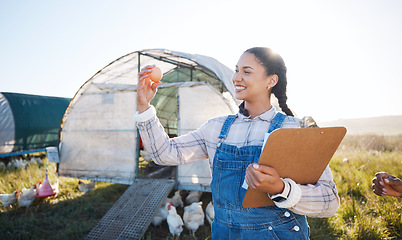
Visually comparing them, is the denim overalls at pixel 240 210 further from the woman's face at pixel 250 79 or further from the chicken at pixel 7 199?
the chicken at pixel 7 199

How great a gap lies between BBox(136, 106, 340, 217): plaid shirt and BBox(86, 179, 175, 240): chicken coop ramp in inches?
115

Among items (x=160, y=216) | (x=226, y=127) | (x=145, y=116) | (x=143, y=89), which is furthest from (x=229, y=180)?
(x=160, y=216)

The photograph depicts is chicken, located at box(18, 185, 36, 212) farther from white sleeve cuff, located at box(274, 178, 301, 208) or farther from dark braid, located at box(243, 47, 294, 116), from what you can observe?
white sleeve cuff, located at box(274, 178, 301, 208)

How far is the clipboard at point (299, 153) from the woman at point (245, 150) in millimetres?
64

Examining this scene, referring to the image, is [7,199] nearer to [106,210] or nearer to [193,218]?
[106,210]

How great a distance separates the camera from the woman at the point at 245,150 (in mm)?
1346

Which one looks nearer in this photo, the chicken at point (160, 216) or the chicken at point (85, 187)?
the chicken at point (160, 216)

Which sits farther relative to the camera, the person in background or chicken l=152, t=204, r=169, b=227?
chicken l=152, t=204, r=169, b=227

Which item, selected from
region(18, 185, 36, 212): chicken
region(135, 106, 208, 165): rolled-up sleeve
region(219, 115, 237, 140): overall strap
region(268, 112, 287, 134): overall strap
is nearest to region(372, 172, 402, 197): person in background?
region(268, 112, 287, 134): overall strap

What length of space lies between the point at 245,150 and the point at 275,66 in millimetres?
640

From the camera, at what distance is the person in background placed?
5.82 ft

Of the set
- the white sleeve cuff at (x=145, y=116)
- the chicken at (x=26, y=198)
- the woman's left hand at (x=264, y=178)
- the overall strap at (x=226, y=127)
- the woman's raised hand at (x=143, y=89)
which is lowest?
the chicken at (x=26, y=198)

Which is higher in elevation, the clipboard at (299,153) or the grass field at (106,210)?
the clipboard at (299,153)

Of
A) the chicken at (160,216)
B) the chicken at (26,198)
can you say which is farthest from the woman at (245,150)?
the chicken at (26,198)
